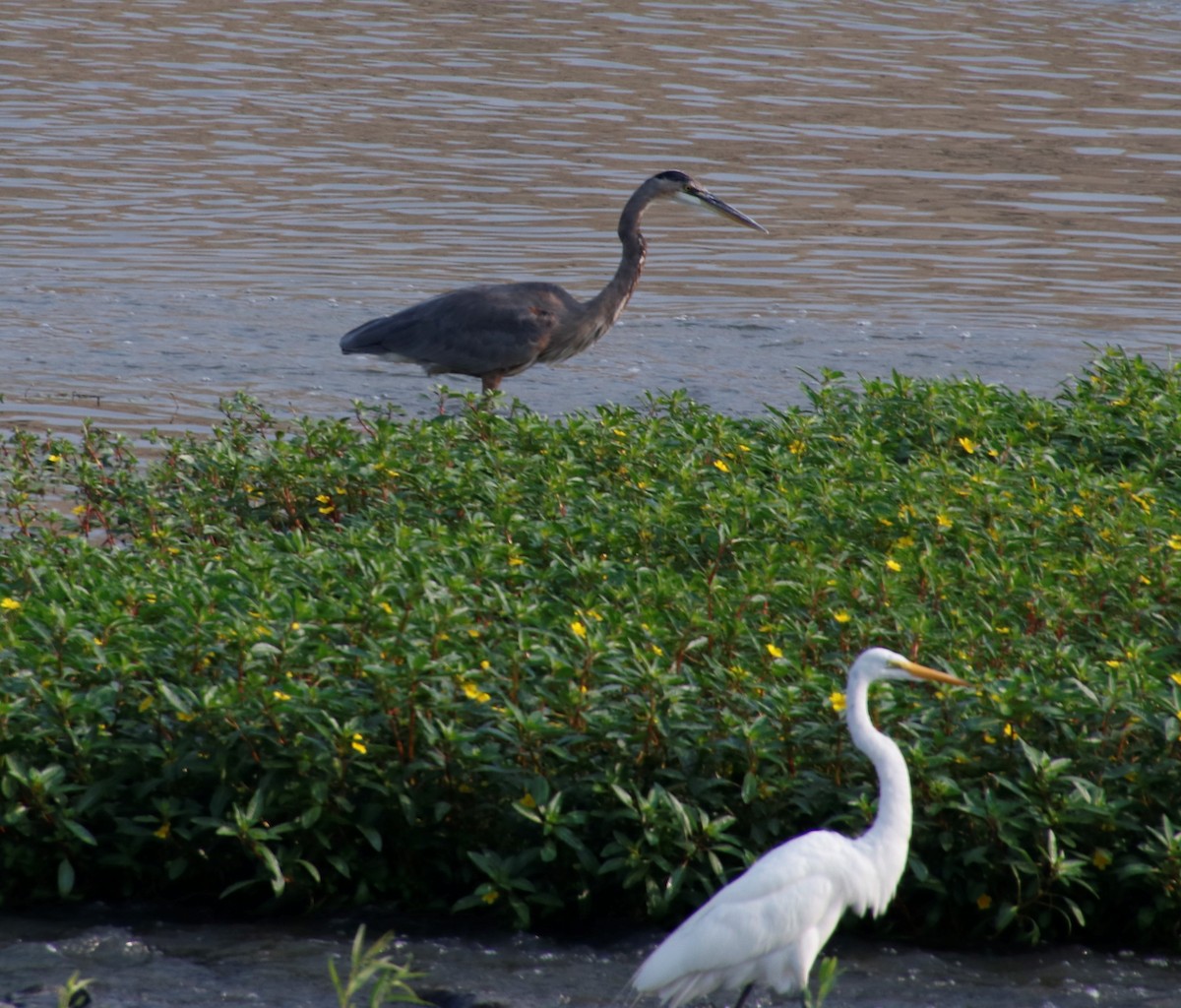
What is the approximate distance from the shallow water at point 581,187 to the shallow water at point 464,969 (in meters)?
5.52

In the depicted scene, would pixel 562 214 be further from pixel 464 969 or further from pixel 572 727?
pixel 464 969

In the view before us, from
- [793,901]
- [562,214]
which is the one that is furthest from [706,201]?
[793,901]

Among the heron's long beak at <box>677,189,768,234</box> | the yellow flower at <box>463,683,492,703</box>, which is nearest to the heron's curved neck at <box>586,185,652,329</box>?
the heron's long beak at <box>677,189,768,234</box>

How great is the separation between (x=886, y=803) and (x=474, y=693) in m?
1.17

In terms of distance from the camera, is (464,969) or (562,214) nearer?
(464,969)

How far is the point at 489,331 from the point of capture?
10.3 metres

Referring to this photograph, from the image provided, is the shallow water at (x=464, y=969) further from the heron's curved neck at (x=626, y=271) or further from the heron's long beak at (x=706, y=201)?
the heron's long beak at (x=706, y=201)

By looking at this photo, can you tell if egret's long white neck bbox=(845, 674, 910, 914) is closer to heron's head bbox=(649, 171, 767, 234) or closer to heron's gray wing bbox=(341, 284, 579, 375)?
heron's gray wing bbox=(341, 284, 579, 375)

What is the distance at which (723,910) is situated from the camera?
4.04m

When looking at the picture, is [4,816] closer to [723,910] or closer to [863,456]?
[723,910]

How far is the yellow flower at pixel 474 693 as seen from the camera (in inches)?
185

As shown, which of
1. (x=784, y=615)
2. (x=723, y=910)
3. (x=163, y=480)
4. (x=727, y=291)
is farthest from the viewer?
(x=727, y=291)

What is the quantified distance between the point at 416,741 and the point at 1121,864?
6.18ft

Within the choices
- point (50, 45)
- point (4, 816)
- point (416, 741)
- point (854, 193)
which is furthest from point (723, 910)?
point (50, 45)
